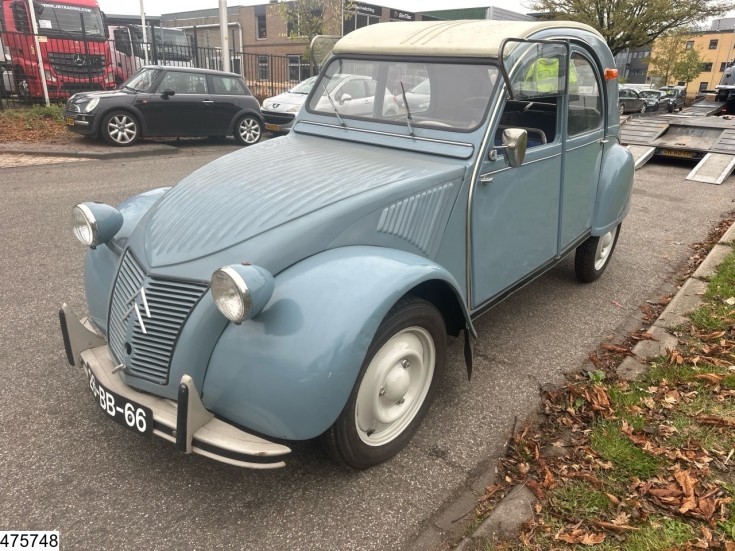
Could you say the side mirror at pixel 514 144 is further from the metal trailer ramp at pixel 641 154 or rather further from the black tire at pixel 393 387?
the metal trailer ramp at pixel 641 154

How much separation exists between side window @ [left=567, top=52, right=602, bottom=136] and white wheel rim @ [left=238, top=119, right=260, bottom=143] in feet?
30.8

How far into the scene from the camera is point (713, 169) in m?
9.70

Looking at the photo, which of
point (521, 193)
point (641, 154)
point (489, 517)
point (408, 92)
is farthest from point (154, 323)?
point (641, 154)

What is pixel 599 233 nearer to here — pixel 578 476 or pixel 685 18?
pixel 578 476

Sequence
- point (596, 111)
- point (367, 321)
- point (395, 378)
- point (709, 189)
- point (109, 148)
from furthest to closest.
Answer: point (109, 148) < point (709, 189) < point (596, 111) < point (395, 378) < point (367, 321)

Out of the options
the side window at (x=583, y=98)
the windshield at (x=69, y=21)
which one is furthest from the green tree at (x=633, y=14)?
the side window at (x=583, y=98)

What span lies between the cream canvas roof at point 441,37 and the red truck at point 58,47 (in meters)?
13.1

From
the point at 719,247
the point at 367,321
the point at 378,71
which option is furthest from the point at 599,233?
the point at 367,321

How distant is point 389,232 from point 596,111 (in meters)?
2.64

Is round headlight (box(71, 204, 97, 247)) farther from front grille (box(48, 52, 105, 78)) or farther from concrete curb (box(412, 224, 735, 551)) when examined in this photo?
front grille (box(48, 52, 105, 78))

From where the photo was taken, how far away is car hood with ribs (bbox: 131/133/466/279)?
2279 millimetres

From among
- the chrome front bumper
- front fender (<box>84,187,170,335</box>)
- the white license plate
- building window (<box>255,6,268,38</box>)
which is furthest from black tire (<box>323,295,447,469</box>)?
building window (<box>255,6,268,38</box>)

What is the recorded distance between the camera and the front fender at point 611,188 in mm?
4438

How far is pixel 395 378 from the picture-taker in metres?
2.43
